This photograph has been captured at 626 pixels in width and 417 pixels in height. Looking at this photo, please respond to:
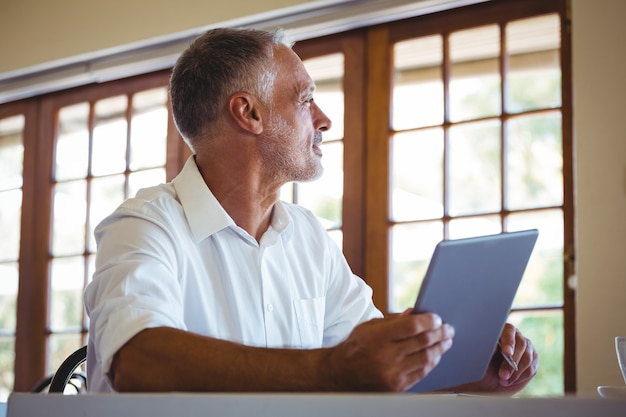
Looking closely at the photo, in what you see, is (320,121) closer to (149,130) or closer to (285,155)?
(285,155)

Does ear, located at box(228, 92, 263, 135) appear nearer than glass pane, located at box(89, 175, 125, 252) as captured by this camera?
Yes

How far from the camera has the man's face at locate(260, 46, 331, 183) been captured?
5.95ft

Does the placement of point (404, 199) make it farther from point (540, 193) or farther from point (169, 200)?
point (540, 193)

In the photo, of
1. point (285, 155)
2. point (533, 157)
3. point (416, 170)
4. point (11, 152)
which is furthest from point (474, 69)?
point (533, 157)

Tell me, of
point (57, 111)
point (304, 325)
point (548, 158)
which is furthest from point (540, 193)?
point (304, 325)

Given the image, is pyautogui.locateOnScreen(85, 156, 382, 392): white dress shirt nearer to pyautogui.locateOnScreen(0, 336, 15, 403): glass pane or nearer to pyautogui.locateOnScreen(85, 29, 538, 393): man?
pyautogui.locateOnScreen(85, 29, 538, 393): man

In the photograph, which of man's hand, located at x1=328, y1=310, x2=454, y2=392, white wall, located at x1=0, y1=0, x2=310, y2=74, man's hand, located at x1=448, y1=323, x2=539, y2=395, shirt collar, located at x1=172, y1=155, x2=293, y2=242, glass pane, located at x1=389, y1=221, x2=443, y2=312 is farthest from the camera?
white wall, located at x1=0, y1=0, x2=310, y2=74

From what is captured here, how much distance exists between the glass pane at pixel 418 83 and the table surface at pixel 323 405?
246 cm

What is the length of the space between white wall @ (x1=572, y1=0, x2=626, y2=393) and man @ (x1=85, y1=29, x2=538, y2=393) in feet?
3.46

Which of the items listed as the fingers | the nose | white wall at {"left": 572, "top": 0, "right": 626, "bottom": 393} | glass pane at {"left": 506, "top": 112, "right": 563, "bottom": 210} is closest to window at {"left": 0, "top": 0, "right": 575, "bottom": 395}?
white wall at {"left": 572, "top": 0, "right": 626, "bottom": 393}

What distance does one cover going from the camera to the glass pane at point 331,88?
3.32 m

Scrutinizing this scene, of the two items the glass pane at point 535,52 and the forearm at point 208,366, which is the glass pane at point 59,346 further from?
the forearm at point 208,366

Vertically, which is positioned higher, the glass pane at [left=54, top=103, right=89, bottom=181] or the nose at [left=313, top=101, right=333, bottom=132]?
the glass pane at [left=54, top=103, right=89, bottom=181]

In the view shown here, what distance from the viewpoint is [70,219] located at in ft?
13.7
